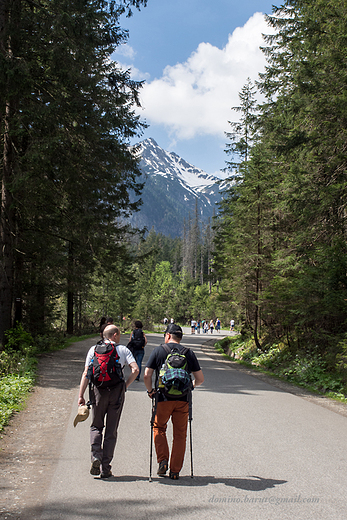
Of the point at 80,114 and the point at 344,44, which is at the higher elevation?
the point at 344,44

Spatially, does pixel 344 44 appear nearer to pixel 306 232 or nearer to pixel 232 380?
pixel 306 232

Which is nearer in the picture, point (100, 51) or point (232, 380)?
point (232, 380)

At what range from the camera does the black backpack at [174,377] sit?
4980 mm

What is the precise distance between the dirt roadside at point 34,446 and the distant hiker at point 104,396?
0.66 metres

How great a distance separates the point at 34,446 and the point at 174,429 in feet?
8.61

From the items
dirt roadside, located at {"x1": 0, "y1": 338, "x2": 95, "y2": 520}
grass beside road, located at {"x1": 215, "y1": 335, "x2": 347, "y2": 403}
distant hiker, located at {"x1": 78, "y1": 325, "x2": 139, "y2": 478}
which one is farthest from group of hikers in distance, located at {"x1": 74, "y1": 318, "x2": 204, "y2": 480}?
grass beside road, located at {"x1": 215, "y1": 335, "x2": 347, "y2": 403}

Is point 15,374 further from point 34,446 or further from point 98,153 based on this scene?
point 98,153

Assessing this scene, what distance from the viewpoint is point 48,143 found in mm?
12336

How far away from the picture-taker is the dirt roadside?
440cm

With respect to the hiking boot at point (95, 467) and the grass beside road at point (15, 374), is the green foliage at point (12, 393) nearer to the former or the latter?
the grass beside road at point (15, 374)

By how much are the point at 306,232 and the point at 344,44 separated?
18.2 ft

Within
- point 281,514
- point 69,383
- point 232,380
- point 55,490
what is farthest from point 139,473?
point 232,380

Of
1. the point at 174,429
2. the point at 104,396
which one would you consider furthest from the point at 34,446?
the point at 174,429

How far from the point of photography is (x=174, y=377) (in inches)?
195
